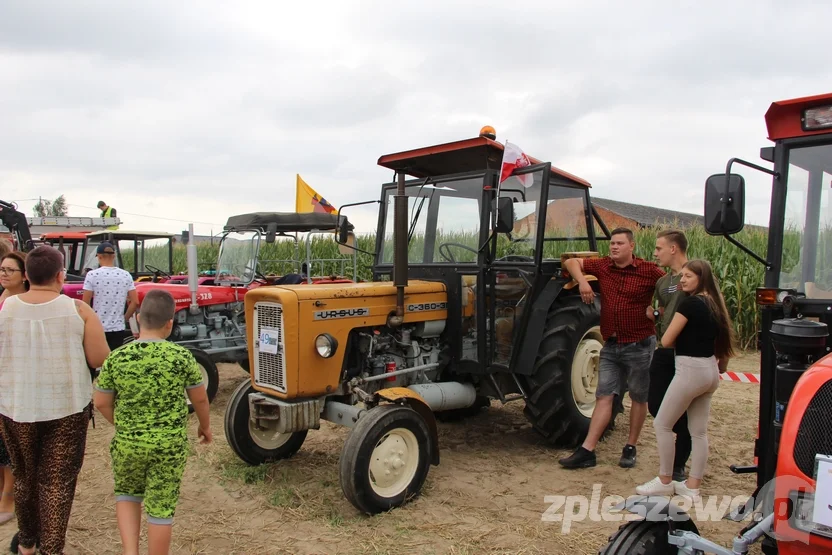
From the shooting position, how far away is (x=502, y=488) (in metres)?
4.23

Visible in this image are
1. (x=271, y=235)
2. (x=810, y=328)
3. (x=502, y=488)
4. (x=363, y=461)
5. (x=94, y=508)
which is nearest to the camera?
(x=810, y=328)

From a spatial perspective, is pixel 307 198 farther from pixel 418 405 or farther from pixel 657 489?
pixel 657 489

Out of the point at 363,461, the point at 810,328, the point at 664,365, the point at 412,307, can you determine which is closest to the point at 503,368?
the point at 412,307

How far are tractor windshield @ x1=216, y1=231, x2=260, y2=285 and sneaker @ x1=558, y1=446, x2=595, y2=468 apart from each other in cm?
446

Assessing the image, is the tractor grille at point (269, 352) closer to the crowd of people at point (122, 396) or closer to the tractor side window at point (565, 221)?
the crowd of people at point (122, 396)

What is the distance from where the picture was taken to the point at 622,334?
14.8ft

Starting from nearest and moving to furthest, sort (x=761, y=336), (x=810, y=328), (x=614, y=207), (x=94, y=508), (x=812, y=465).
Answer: (x=812, y=465), (x=810, y=328), (x=761, y=336), (x=94, y=508), (x=614, y=207)

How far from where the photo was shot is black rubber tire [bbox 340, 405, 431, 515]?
3.67m

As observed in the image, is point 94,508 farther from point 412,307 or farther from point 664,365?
point 664,365

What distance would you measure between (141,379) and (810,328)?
108 inches

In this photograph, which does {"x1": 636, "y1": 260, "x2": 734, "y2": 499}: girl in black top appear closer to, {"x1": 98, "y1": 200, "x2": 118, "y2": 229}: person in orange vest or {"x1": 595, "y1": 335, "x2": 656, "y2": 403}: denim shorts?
{"x1": 595, "y1": 335, "x2": 656, "y2": 403}: denim shorts

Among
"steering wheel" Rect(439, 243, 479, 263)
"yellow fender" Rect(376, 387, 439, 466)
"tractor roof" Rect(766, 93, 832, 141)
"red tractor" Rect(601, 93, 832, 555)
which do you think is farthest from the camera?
"steering wheel" Rect(439, 243, 479, 263)

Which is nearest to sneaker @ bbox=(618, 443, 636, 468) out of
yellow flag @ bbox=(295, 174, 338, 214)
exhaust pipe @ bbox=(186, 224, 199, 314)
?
exhaust pipe @ bbox=(186, 224, 199, 314)

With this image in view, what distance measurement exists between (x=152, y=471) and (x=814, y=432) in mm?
2540
